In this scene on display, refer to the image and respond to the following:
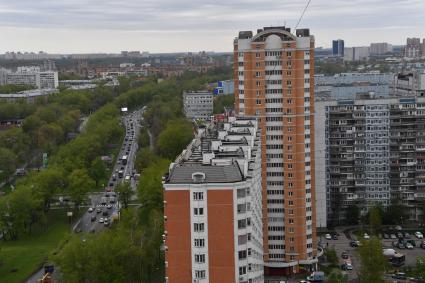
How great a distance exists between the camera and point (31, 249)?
29.1m

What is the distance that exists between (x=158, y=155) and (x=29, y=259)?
797 inches

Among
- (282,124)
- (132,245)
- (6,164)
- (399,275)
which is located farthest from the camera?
(6,164)

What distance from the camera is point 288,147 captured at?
25.9 m

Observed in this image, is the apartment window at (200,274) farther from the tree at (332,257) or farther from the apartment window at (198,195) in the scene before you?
the tree at (332,257)

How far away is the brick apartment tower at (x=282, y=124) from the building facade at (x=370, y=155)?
5900 mm

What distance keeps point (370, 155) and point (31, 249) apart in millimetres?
16896

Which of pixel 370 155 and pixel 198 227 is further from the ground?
pixel 198 227

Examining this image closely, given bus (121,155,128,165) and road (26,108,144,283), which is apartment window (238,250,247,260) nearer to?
road (26,108,144,283)

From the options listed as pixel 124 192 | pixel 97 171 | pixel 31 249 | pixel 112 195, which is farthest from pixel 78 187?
pixel 97 171

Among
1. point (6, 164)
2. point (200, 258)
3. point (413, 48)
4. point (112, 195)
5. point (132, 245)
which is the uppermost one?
point (413, 48)

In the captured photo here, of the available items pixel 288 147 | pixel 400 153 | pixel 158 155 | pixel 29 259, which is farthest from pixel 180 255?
pixel 158 155

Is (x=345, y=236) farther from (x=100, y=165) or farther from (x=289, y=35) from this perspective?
(x=100, y=165)

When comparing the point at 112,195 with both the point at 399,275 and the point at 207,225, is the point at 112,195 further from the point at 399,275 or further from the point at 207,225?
the point at 207,225

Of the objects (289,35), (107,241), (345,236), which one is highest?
(289,35)
